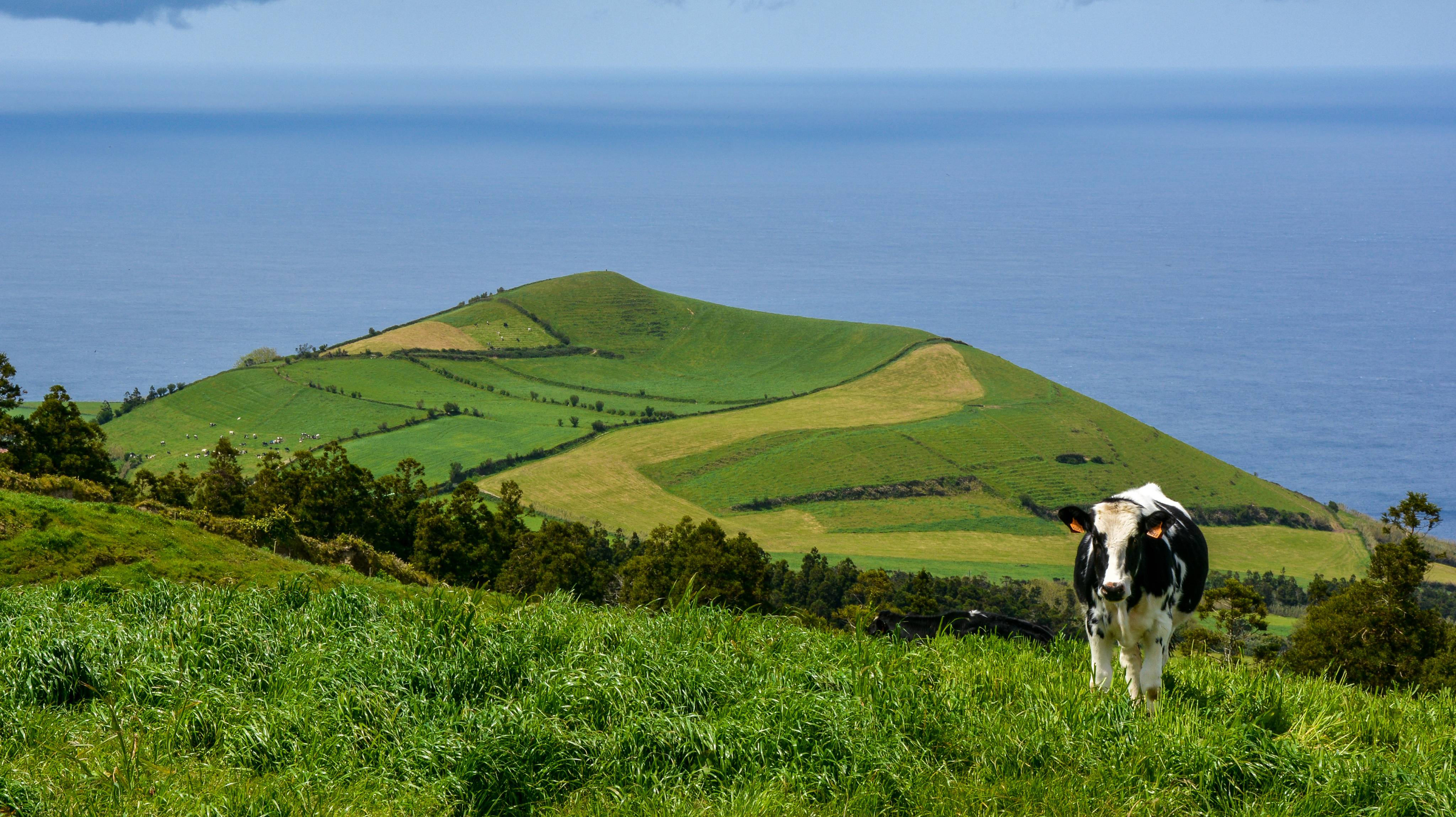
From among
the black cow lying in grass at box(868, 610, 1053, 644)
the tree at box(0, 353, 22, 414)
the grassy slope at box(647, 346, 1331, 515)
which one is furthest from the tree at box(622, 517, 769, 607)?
the grassy slope at box(647, 346, 1331, 515)

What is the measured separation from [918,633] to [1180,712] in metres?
4.05

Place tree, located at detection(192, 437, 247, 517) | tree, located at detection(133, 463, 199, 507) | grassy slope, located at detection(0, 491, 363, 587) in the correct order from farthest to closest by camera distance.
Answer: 1. tree, located at detection(192, 437, 247, 517)
2. tree, located at detection(133, 463, 199, 507)
3. grassy slope, located at detection(0, 491, 363, 587)

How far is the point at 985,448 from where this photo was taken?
180m

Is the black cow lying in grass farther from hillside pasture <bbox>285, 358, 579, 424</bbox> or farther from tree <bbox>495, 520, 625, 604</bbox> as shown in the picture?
hillside pasture <bbox>285, 358, 579, 424</bbox>

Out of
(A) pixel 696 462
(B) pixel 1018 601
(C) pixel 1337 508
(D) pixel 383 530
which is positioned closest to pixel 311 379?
(A) pixel 696 462

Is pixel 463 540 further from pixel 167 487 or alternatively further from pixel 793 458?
pixel 793 458

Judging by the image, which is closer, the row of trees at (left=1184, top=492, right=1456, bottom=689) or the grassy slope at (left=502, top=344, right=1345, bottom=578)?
the row of trees at (left=1184, top=492, right=1456, bottom=689)

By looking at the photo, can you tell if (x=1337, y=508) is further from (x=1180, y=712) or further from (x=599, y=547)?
(x=1180, y=712)

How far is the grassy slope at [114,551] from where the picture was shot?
16.3 meters

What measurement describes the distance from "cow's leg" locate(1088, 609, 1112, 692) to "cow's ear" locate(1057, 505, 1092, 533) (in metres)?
0.80

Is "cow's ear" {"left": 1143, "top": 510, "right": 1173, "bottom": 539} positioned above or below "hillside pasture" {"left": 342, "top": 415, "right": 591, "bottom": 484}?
above

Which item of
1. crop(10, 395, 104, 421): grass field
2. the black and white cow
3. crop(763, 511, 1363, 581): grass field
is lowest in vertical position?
crop(763, 511, 1363, 581): grass field

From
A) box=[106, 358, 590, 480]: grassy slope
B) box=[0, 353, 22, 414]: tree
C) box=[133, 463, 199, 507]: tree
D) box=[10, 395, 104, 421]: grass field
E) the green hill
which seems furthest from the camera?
box=[10, 395, 104, 421]: grass field

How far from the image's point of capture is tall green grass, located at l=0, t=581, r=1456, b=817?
816 centimetres
